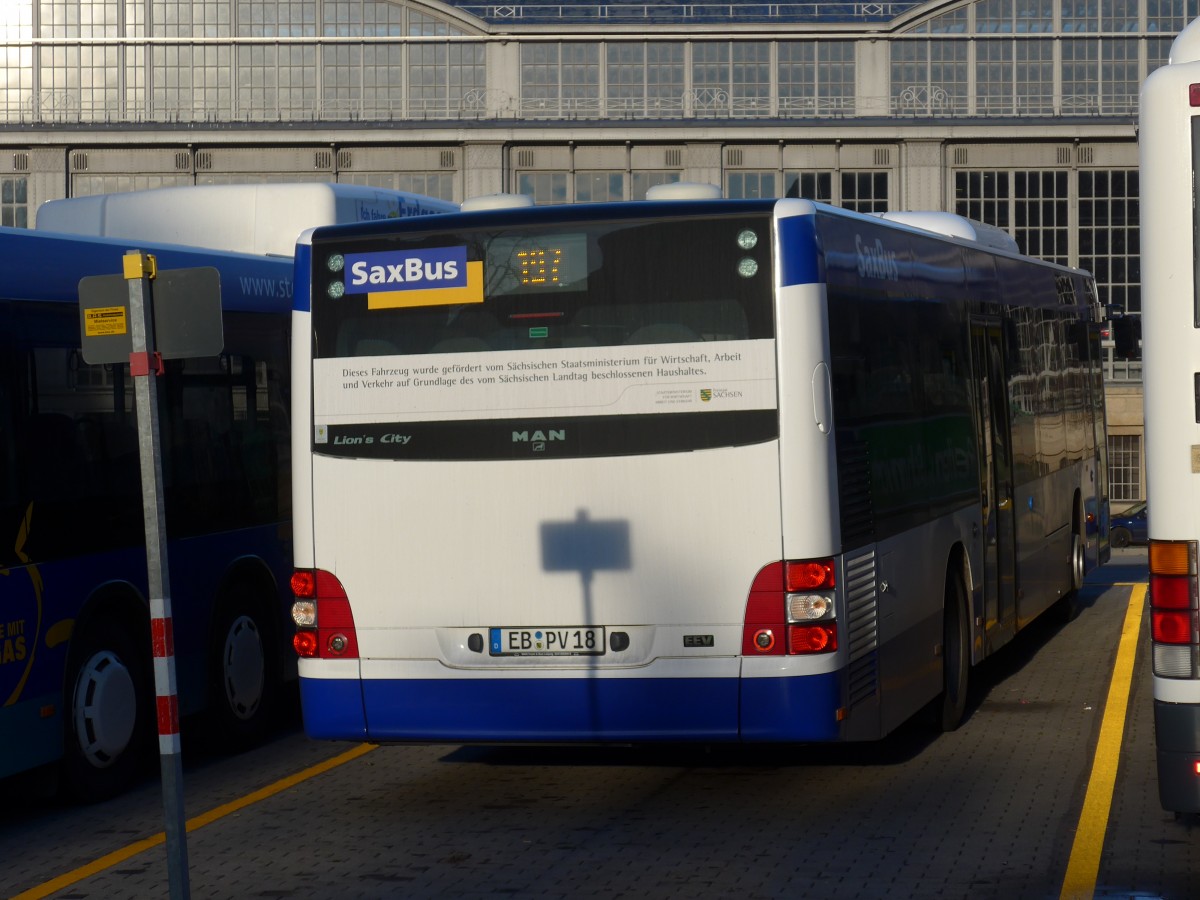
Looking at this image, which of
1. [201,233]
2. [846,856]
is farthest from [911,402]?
[201,233]

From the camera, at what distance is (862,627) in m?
9.21

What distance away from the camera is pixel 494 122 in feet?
174

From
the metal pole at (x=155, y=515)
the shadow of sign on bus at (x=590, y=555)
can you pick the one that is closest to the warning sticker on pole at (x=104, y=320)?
the metal pole at (x=155, y=515)

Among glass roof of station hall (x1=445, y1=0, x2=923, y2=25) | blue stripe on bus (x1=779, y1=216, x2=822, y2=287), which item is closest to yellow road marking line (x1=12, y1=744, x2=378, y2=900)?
blue stripe on bus (x1=779, y1=216, x2=822, y2=287)

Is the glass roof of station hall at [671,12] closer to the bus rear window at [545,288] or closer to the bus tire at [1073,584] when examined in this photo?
the bus tire at [1073,584]

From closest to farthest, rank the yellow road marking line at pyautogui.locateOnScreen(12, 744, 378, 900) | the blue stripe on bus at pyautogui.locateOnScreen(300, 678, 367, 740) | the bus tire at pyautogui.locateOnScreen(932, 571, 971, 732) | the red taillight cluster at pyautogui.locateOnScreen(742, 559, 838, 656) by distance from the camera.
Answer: the yellow road marking line at pyautogui.locateOnScreen(12, 744, 378, 900), the red taillight cluster at pyautogui.locateOnScreen(742, 559, 838, 656), the blue stripe on bus at pyautogui.locateOnScreen(300, 678, 367, 740), the bus tire at pyautogui.locateOnScreen(932, 571, 971, 732)

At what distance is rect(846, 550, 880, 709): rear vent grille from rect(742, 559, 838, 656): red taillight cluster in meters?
0.25

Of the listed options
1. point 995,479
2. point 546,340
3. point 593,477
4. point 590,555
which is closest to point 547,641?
point 590,555

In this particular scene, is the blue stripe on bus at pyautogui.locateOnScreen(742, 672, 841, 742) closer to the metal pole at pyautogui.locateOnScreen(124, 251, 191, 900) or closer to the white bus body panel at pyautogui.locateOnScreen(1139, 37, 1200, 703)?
the white bus body panel at pyautogui.locateOnScreen(1139, 37, 1200, 703)

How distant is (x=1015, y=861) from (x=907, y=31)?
157 ft

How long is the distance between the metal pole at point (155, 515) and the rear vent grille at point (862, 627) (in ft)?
10.7

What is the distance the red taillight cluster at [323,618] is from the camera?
920 cm

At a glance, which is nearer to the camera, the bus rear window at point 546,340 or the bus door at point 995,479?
the bus rear window at point 546,340

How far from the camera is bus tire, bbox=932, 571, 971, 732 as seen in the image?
11422 mm
